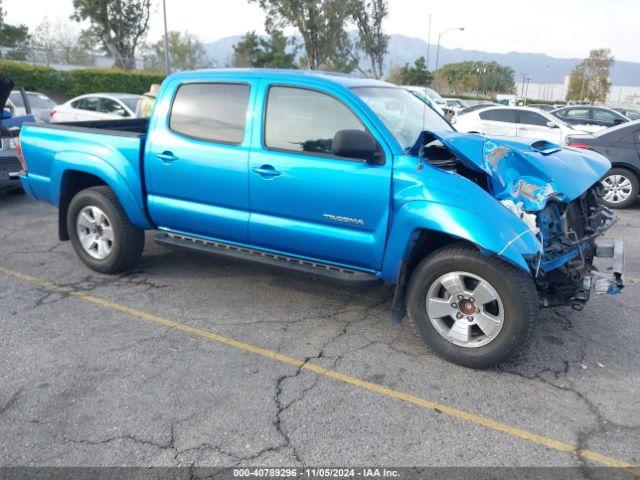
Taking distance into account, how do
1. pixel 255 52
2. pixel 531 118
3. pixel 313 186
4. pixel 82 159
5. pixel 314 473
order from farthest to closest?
1. pixel 255 52
2. pixel 531 118
3. pixel 82 159
4. pixel 313 186
5. pixel 314 473

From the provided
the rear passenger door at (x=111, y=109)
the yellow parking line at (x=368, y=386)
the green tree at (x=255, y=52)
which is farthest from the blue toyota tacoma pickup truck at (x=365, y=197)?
the green tree at (x=255, y=52)

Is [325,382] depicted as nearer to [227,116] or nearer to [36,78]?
[227,116]

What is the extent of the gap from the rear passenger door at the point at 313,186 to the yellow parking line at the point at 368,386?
0.84m

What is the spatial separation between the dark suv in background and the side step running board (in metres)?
6.37

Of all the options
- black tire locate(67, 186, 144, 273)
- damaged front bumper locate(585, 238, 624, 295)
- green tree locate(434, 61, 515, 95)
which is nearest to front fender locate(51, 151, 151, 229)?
black tire locate(67, 186, 144, 273)

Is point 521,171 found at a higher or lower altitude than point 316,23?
lower

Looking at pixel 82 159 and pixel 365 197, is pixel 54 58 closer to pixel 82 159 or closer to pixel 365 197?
pixel 82 159

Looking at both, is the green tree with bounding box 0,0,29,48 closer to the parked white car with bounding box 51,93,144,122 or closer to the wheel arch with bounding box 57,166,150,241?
the parked white car with bounding box 51,93,144,122

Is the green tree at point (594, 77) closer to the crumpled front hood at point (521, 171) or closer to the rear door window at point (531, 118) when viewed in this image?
the rear door window at point (531, 118)

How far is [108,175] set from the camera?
4.94 metres

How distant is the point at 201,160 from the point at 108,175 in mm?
1070

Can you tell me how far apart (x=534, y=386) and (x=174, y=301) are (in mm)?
2983

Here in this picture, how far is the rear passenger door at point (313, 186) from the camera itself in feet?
12.6

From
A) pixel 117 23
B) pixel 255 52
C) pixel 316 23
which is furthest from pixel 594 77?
pixel 117 23
